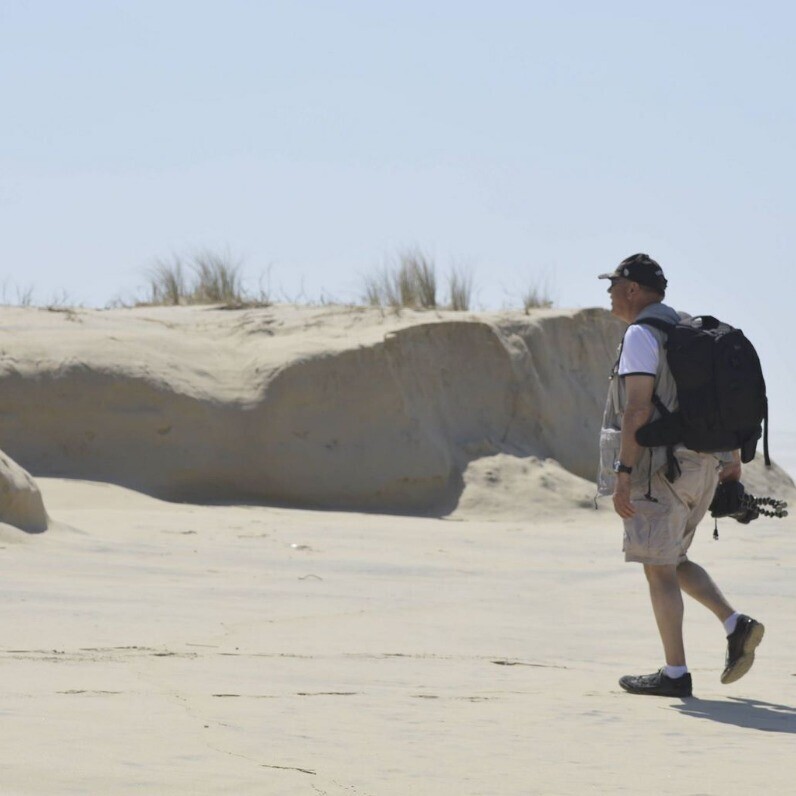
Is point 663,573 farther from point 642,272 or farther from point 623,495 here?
point 642,272

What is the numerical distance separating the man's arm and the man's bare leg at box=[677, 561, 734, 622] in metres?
0.40

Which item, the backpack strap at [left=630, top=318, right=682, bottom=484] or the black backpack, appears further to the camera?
the backpack strap at [left=630, top=318, right=682, bottom=484]

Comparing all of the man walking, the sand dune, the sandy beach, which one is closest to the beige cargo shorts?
the man walking

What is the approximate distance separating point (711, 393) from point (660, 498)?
44 centimetres

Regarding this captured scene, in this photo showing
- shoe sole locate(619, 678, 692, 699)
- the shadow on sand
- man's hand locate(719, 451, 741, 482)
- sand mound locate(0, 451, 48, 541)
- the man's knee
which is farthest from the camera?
sand mound locate(0, 451, 48, 541)

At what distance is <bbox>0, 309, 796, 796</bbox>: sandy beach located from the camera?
153 inches

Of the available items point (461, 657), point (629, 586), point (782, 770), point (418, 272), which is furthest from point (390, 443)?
point (782, 770)

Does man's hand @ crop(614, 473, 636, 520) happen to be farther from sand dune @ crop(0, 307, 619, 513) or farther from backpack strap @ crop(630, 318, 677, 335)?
sand dune @ crop(0, 307, 619, 513)

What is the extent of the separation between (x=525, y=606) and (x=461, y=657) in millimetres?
1710

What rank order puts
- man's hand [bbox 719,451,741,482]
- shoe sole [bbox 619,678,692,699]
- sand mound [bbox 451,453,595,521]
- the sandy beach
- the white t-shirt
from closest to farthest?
the sandy beach
shoe sole [bbox 619,678,692,699]
the white t-shirt
man's hand [bbox 719,451,741,482]
sand mound [bbox 451,453,595,521]

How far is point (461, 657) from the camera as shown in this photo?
5906mm

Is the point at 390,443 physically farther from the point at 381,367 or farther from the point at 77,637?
the point at 77,637

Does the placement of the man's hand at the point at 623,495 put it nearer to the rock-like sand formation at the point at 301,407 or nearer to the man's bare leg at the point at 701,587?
the man's bare leg at the point at 701,587

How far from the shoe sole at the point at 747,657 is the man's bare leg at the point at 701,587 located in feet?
0.70
